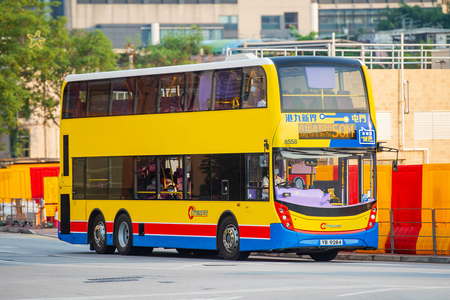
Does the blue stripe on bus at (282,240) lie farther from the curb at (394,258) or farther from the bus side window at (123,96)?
the bus side window at (123,96)

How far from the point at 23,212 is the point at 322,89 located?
79.9 feet

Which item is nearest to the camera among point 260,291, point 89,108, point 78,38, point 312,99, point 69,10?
point 260,291

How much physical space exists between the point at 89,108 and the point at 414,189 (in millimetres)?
8786

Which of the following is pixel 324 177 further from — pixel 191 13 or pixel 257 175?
pixel 191 13

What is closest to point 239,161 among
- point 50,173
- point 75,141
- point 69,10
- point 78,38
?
point 75,141

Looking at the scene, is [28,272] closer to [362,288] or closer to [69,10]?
[362,288]

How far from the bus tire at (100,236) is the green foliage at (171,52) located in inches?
2624

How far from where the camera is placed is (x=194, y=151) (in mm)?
22062

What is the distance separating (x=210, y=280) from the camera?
15375 mm

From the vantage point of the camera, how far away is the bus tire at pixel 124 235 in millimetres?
24031

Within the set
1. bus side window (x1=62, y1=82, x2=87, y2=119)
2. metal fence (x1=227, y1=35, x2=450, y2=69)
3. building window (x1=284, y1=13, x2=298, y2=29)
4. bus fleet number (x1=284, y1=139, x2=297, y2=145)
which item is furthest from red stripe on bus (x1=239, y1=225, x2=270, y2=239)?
building window (x1=284, y1=13, x2=298, y2=29)

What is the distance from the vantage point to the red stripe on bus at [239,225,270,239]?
20.1 meters

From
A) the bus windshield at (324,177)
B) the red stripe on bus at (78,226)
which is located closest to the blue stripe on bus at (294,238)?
the bus windshield at (324,177)

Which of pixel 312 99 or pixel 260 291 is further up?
pixel 312 99
